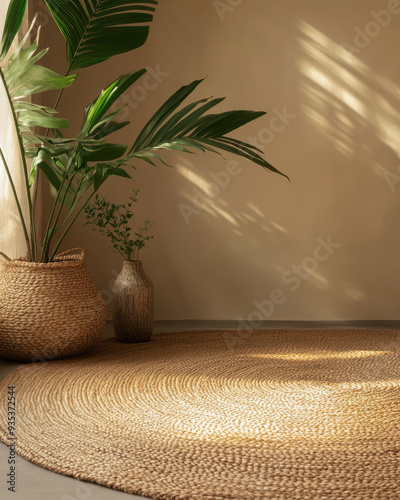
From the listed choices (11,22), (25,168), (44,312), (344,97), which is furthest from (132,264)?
(344,97)

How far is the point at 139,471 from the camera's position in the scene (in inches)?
48.1

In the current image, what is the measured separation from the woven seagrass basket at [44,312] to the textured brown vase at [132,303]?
0.25 meters

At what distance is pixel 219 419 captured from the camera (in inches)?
60.0

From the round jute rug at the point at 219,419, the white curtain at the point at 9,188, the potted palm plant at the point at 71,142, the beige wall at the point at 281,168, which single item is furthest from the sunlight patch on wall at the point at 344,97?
the white curtain at the point at 9,188

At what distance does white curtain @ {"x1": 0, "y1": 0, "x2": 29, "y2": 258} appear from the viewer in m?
2.12

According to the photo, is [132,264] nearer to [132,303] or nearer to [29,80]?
[132,303]

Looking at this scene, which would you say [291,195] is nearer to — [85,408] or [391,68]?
[391,68]

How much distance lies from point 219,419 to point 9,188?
1.17 meters

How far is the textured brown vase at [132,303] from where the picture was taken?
7.93 ft

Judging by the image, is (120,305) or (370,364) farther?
(120,305)

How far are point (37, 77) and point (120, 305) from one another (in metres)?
0.95

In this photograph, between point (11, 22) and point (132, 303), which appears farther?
point (132, 303)

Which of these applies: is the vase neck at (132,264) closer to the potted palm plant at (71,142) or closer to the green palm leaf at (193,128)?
the potted palm plant at (71,142)

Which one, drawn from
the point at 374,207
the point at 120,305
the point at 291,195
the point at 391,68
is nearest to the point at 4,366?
the point at 120,305
